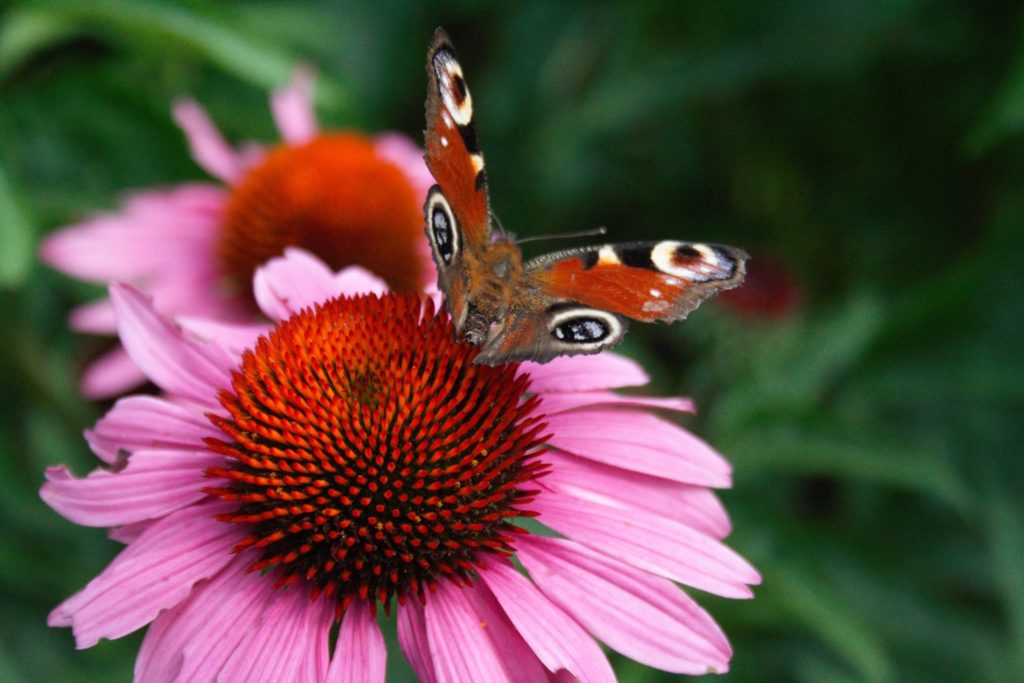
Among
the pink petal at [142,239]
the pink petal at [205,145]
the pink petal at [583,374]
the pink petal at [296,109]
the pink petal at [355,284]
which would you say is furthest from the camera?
the pink petal at [296,109]

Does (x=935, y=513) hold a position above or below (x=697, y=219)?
below

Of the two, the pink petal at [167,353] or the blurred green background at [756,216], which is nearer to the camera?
the pink petal at [167,353]

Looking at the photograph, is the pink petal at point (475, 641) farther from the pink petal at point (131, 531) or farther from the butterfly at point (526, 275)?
the pink petal at point (131, 531)

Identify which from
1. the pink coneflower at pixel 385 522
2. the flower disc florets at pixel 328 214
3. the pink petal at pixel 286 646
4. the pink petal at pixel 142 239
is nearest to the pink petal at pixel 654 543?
the pink coneflower at pixel 385 522

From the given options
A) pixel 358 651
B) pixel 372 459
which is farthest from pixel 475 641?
pixel 372 459

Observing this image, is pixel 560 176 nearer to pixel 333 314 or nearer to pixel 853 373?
pixel 853 373

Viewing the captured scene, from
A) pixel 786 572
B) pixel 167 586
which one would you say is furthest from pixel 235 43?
pixel 786 572
